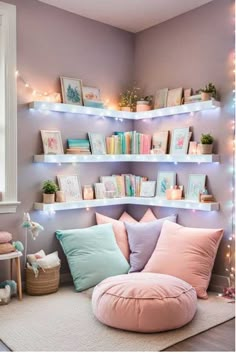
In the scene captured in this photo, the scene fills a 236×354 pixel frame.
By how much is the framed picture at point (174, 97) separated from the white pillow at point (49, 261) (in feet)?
6.19

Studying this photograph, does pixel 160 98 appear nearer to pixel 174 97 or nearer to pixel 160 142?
pixel 174 97

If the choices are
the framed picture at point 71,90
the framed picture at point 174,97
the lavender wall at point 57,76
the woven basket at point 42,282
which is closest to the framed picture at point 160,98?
the framed picture at point 174,97

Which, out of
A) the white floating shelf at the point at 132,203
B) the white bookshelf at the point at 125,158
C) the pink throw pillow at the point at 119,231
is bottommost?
the pink throw pillow at the point at 119,231

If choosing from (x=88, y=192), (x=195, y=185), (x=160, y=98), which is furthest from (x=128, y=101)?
(x=195, y=185)

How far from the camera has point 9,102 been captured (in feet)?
11.2

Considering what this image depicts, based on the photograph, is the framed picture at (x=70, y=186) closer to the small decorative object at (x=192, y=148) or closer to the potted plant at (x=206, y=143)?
the small decorative object at (x=192, y=148)

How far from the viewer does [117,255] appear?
366 cm

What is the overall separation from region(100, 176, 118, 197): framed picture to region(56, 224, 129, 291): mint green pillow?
50 cm

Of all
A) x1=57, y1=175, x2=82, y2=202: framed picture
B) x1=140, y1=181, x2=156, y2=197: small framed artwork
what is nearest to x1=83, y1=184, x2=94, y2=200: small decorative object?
x1=57, y1=175, x2=82, y2=202: framed picture

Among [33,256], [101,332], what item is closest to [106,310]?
[101,332]

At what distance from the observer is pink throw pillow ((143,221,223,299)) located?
3289 millimetres

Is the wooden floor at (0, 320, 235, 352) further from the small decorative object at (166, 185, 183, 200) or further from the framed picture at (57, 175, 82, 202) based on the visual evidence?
the framed picture at (57, 175, 82, 202)

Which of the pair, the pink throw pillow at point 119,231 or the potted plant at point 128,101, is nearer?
the pink throw pillow at point 119,231

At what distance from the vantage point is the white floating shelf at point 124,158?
351 centimetres
